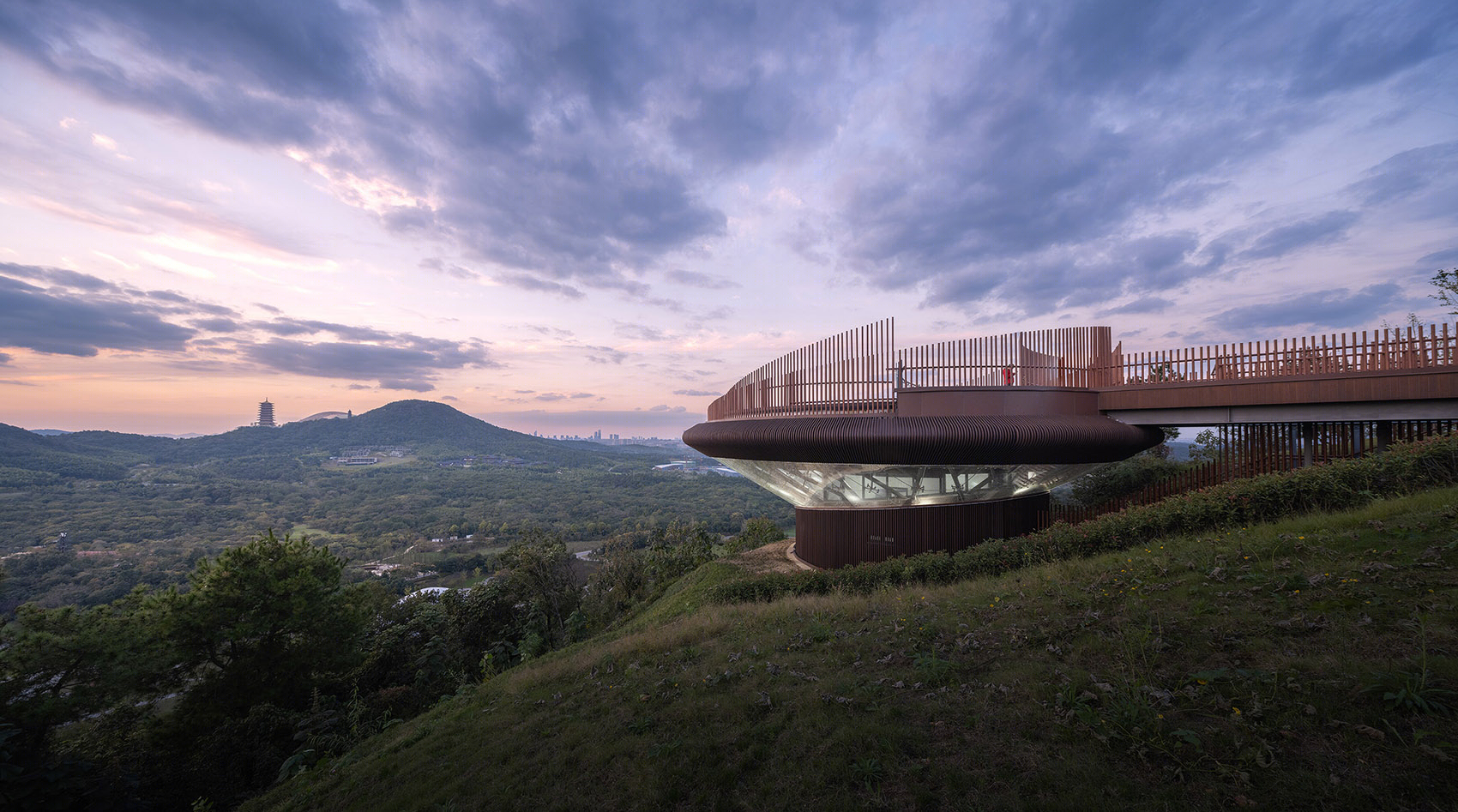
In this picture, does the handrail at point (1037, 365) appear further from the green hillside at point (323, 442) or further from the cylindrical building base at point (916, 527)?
the green hillside at point (323, 442)

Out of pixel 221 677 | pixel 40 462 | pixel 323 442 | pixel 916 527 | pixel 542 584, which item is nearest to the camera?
pixel 916 527

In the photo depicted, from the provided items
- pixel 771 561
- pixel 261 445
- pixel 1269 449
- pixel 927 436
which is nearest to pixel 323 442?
pixel 261 445

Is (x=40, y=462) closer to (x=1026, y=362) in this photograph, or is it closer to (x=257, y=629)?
(x=257, y=629)

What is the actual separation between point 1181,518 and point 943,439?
179 inches

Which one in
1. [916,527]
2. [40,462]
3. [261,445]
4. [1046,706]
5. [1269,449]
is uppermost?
[1269,449]

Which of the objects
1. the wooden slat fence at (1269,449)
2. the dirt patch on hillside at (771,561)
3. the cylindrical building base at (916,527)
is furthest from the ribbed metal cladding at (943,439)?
the dirt patch on hillside at (771,561)

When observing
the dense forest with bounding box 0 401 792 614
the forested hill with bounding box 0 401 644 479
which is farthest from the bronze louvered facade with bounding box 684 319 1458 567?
the forested hill with bounding box 0 401 644 479

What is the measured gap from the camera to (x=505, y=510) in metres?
111

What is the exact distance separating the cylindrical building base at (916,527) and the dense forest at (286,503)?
71.7 ft

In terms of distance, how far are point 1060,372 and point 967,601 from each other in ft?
31.5

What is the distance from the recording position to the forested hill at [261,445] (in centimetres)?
10025

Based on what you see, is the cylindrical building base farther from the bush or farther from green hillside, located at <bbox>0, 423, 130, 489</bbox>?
green hillside, located at <bbox>0, 423, 130, 489</bbox>

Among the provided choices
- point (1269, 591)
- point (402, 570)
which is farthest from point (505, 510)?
point (1269, 591)

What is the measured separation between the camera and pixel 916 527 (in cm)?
1413
